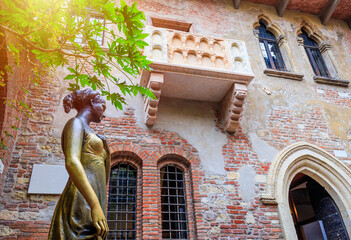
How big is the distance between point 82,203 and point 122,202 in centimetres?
343

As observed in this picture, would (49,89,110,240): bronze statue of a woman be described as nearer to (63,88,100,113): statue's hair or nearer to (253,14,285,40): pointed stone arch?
(63,88,100,113): statue's hair

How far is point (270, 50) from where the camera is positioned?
8.84m

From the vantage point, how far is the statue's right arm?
196cm

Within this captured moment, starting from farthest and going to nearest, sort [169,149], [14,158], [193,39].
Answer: [193,39] < [169,149] < [14,158]

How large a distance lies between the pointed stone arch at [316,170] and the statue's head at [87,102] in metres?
4.56

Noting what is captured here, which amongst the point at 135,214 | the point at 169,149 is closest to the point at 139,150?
the point at 169,149

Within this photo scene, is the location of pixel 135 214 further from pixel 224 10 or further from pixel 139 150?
pixel 224 10

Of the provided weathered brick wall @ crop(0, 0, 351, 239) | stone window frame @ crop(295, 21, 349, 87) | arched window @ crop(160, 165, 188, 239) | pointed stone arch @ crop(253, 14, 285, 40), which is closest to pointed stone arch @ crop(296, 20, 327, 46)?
stone window frame @ crop(295, 21, 349, 87)

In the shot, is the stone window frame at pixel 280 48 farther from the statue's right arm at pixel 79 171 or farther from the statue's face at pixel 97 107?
the statue's right arm at pixel 79 171

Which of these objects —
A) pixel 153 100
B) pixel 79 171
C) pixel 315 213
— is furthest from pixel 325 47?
pixel 79 171

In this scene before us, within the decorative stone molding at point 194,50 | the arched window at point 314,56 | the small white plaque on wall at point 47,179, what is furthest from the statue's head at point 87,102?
the arched window at point 314,56

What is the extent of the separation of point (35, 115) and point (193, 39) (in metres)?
3.75

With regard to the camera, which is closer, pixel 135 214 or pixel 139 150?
pixel 135 214

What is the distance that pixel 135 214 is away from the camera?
5.31 meters
